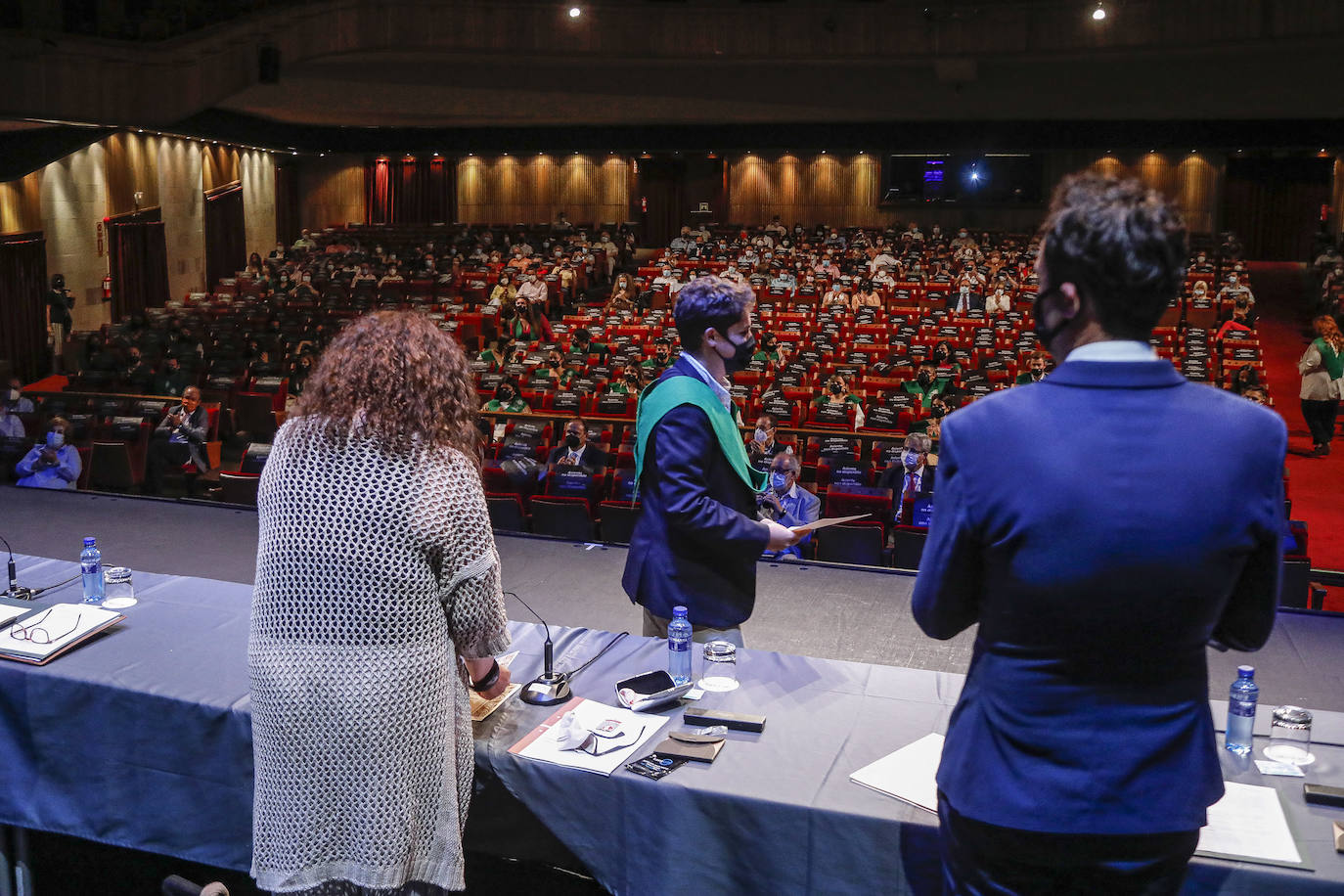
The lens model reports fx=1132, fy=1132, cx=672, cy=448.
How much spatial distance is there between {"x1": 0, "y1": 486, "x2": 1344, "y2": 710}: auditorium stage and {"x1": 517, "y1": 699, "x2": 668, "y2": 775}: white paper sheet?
6.93 feet

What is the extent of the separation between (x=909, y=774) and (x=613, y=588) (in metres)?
3.48

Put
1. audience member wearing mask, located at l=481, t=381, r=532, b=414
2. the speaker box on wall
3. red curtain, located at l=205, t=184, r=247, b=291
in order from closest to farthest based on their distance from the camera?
audience member wearing mask, located at l=481, t=381, r=532, b=414, the speaker box on wall, red curtain, located at l=205, t=184, r=247, b=291

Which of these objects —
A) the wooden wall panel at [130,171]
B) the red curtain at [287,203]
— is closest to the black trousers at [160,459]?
the wooden wall panel at [130,171]

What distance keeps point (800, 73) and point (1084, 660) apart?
20651 millimetres

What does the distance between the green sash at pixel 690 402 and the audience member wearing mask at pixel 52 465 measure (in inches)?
250

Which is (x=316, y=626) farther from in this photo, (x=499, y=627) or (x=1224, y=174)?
(x=1224, y=174)

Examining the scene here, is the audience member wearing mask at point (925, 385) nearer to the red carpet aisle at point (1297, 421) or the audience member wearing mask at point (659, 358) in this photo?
the audience member wearing mask at point (659, 358)

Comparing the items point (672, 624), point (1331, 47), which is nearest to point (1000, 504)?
point (672, 624)

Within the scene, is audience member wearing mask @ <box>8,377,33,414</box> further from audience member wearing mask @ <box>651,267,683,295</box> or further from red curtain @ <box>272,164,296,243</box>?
red curtain @ <box>272,164,296,243</box>

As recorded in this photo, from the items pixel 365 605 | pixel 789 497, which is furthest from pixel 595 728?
pixel 789 497

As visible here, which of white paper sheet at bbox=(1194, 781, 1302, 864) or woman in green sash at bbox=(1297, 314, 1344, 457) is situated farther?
woman in green sash at bbox=(1297, 314, 1344, 457)

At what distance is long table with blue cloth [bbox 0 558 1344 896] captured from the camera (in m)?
2.15

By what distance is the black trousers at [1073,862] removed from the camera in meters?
1.40

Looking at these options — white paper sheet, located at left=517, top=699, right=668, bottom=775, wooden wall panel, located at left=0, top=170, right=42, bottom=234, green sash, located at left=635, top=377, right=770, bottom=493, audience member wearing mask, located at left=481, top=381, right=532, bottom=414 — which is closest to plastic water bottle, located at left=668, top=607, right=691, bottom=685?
white paper sheet, located at left=517, top=699, right=668, bottom=775
